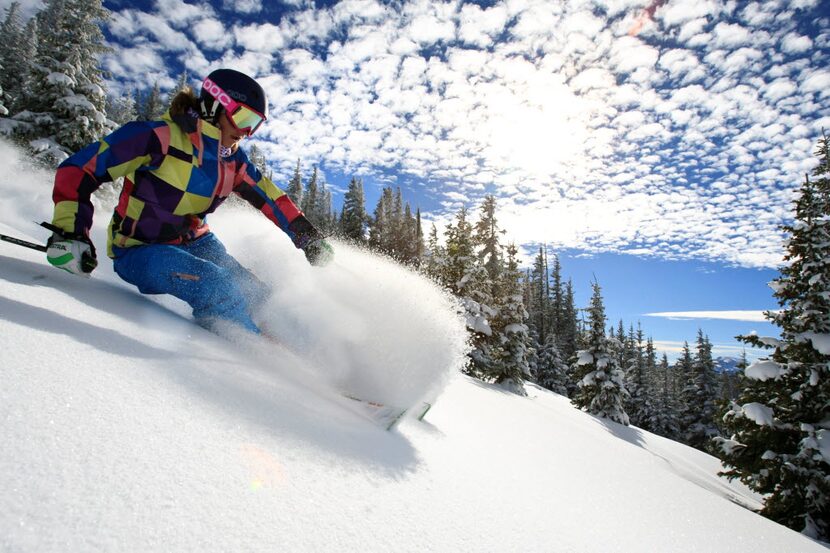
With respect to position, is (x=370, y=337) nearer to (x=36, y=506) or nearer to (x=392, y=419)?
(x=392, y=419)

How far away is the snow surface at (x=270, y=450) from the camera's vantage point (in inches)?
37.0

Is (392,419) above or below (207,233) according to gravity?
below

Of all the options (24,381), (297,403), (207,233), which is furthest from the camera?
(207,233)

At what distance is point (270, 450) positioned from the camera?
4.64 ft

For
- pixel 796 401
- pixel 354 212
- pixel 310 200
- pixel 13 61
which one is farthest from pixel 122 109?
pixel 796 401

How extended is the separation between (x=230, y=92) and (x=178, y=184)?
862 millimetres

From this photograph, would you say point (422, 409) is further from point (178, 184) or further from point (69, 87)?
point (69, 87)

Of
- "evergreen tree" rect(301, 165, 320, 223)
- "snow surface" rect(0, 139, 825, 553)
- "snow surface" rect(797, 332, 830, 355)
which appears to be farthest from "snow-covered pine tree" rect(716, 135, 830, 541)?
"evergreen tree" rect(301, 165, 320, 223)

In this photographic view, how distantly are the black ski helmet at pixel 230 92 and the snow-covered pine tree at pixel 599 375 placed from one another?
24.1m

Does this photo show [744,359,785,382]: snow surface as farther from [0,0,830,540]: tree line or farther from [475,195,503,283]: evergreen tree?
[475,195,503,283]: evergreen tree

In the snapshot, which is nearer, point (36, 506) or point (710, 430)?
point (36, 506)

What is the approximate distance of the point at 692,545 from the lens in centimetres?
257

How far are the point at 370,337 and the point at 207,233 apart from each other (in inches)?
78.0

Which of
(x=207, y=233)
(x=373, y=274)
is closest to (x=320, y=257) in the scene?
(x=373, y=274)
